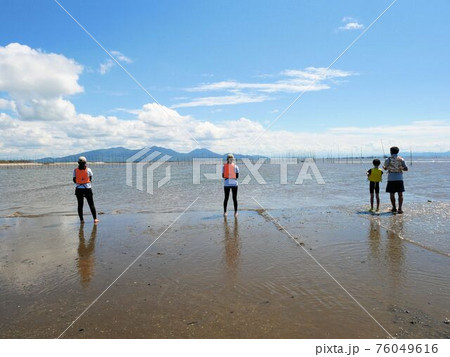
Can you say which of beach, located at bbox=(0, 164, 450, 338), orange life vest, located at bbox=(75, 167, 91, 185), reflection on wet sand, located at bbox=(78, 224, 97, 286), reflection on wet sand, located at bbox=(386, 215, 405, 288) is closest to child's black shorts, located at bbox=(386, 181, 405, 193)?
beach, located at bbox=(0, 164, 450, 338)

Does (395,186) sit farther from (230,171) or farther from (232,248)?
(232,248)

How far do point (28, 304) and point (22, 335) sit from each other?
34.2 inches

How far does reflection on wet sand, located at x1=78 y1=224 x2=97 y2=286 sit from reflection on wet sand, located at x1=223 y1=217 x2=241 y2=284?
2.29m

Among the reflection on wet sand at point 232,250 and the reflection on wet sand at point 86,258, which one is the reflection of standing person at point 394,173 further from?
the reflection on wet sand at point 86,258

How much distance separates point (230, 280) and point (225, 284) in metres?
0.19

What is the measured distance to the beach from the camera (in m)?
3.62

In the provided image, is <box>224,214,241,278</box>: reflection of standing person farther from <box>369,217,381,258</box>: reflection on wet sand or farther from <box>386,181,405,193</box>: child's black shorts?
<box>386,181,405,193</box>: child's black shorts

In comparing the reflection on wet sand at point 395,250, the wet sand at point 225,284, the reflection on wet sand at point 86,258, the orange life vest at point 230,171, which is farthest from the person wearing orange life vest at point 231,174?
the reflection on wet sand at point 395,250

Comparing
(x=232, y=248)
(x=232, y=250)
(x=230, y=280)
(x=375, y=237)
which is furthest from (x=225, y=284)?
(x=375, y=237)

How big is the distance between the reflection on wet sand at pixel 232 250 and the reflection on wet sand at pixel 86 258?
2286mm

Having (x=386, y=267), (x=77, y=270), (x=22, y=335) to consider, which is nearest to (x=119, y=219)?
(x=77, y=270)

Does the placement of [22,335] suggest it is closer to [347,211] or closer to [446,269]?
[446,269]

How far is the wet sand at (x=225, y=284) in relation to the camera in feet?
A: 11.8

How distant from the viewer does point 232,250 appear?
22.2 ft
